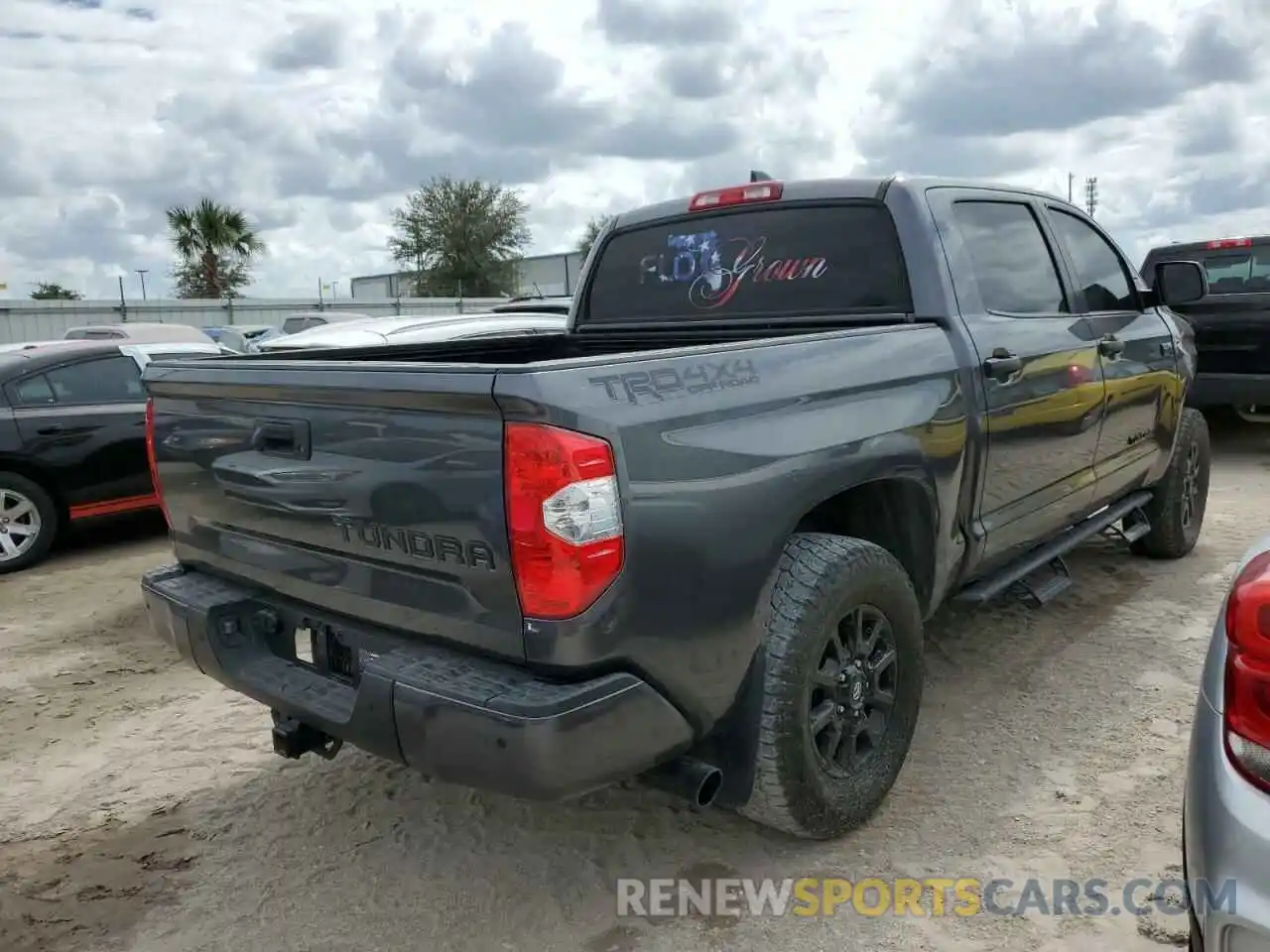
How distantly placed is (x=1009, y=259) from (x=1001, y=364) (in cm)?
66

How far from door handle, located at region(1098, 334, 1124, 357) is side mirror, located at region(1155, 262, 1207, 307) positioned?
574mm

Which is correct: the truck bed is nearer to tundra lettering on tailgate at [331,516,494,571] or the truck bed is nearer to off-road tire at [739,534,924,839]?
tundra lettering on tailgate at [331,516,494,571]

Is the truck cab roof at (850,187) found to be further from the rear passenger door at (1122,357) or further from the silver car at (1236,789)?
the silver car at (1236,789)

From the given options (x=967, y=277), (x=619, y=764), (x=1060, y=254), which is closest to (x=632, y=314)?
(x=967, y=277)

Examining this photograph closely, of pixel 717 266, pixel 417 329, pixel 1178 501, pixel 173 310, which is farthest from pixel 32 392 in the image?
pixel 173 310

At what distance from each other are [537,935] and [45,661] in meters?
3.43

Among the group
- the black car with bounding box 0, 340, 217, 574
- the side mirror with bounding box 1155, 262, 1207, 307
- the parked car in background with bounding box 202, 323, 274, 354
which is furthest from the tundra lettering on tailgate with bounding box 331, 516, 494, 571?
the parked car in background with bounding box 202, 323, 274, 354

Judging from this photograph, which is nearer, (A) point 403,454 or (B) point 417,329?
(A) point 403,454

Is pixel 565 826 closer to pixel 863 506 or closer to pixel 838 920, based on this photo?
pixel 838 920

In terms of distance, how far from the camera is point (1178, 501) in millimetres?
5648

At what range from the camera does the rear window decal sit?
388cm

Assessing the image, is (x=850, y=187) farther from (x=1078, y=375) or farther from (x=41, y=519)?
(x=41, y=519)

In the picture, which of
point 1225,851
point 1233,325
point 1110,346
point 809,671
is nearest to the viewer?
point 1225,851

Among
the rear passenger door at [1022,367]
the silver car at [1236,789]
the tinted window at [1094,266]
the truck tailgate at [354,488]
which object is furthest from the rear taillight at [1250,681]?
the tinted window at [1094,266]
